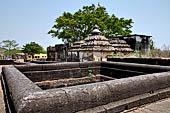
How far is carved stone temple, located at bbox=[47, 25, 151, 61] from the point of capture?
1153 centimetres

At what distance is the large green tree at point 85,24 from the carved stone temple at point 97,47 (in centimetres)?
733

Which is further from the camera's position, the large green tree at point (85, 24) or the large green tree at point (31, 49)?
the large green tree at point (31, 49)

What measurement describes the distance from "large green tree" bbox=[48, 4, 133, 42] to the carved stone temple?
733 centimetres

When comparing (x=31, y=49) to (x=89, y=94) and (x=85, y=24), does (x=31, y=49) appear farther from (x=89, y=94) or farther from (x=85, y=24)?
(x=89, y=94)

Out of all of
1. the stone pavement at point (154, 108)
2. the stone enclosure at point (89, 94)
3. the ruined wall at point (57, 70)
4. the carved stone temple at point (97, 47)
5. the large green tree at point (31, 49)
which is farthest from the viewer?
the large green tree at point (31, 49)

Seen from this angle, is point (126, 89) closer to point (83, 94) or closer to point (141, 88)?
point (141, 88)

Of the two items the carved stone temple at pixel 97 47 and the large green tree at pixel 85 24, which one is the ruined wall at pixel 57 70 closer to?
the carved stone temple at pixel 97 47

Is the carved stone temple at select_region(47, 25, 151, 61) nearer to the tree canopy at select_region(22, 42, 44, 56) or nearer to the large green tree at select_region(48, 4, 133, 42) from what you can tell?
the large green tree at select_region(48, 4, 133, 42)

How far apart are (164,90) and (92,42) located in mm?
9640

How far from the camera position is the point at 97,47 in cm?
1141

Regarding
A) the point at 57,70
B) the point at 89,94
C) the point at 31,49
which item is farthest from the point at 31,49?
the point at 89,94

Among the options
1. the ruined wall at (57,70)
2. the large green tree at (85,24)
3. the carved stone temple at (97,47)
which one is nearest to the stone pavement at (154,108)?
the ruined wall at (57,70)

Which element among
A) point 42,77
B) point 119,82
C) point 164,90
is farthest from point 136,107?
point 42,77

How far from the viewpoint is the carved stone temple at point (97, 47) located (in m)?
11.5
